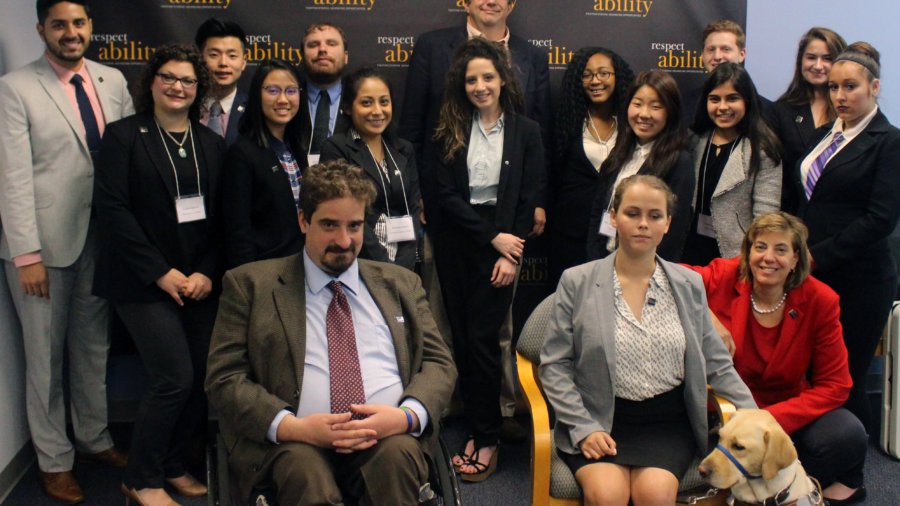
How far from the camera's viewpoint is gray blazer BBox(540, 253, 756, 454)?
8.87ft

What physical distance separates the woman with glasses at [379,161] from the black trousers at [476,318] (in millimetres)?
188

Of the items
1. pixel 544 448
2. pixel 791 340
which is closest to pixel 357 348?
pixel 544 448

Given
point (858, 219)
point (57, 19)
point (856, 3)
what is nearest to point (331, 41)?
point (57, 19)

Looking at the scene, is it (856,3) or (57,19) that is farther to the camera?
(856,3)

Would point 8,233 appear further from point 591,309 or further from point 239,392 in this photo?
point 591,309

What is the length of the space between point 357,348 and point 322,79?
1606 millimetres

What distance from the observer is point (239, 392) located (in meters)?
2.42

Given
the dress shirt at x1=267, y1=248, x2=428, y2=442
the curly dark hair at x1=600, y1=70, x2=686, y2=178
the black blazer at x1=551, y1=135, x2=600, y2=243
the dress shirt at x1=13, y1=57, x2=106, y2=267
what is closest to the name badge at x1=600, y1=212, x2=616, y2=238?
the curly dark hair at x1=600, y1=70, x2=686, y2=178

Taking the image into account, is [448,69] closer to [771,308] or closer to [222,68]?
[222,68]

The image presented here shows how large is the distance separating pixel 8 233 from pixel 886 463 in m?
3.67

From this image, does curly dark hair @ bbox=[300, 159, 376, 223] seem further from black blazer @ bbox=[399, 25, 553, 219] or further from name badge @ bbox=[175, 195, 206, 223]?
black blazer @ bbox=[399, 25, 553, 219]

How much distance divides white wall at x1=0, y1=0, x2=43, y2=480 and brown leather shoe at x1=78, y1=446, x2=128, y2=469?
0.27 meters

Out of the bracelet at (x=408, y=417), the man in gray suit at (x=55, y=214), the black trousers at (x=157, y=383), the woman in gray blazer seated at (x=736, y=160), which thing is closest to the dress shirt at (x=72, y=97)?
the man in gray suit at (x=55, y=214)

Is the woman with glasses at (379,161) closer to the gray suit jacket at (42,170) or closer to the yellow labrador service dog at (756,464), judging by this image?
the gray suit jacket at (42,170)
